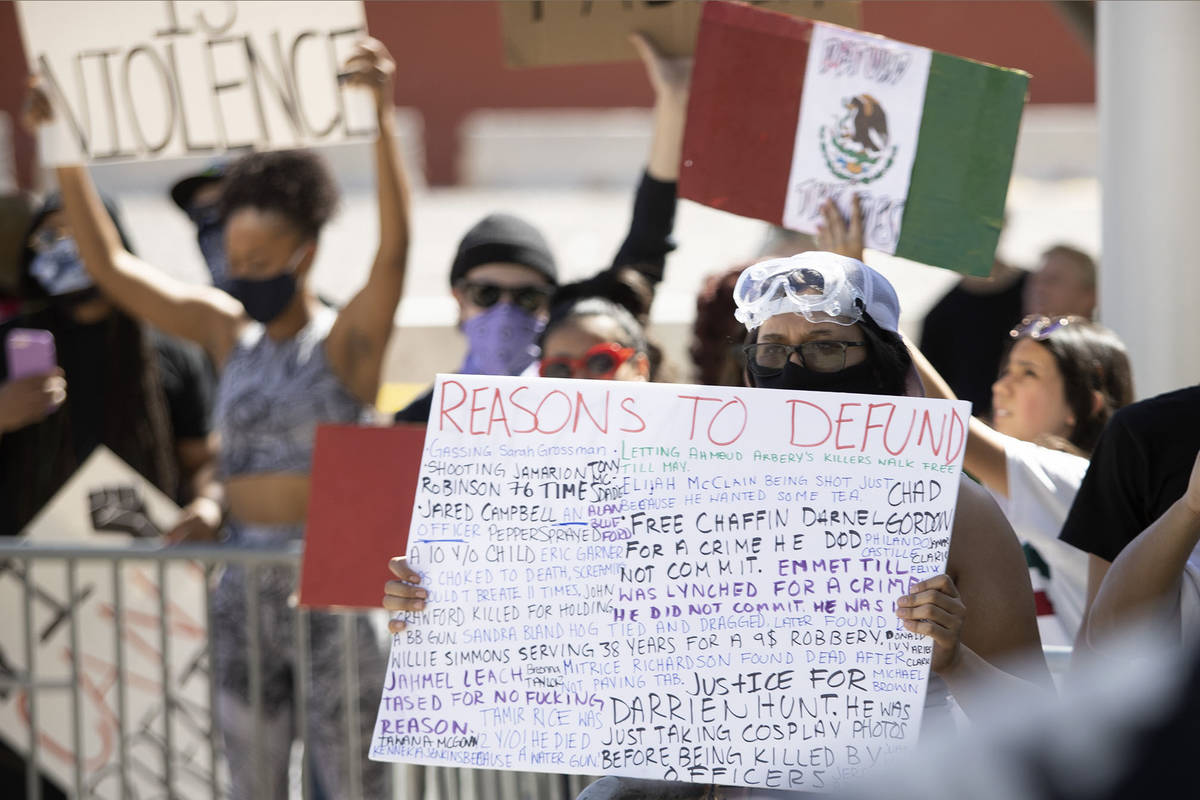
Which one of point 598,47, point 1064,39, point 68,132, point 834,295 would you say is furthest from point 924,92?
point 1064,39

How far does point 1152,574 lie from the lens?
2.57m

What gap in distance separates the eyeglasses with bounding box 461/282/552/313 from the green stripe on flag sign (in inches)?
46.3

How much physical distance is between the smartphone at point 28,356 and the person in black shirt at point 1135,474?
3.67 m

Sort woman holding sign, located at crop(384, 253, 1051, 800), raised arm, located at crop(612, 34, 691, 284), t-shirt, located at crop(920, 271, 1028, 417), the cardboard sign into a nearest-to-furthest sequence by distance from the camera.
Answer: woman holding sign, located at crop(384, 253, 1051, 800)
the cardboard sign
raised arm, located at crop(612, 34, 691, 284)
t-shirt, located at crop(920, 271, 1028, 417)

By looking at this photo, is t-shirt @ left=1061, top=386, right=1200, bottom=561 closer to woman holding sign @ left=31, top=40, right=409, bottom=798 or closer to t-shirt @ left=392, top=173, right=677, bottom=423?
t-shirt @ left=392, top=173, right=677, bottom=423

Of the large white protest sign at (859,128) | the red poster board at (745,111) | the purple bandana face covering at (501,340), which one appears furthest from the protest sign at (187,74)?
the large white protest sign at (859,128)

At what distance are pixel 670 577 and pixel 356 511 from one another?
1034mm

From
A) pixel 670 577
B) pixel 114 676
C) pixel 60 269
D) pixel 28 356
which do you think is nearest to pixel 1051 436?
pixel 670 577

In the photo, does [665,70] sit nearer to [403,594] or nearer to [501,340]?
[501,340]

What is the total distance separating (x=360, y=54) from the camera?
4.55 m

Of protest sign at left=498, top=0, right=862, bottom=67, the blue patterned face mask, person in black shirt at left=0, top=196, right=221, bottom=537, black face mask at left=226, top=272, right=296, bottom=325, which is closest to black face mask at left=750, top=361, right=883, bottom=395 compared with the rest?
protest sign at left=498, top=0, right=862, bottom=67

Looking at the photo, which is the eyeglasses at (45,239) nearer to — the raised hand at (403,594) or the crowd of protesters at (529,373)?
the crowd of protesters at (529,373)

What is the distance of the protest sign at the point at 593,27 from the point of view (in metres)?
4.38

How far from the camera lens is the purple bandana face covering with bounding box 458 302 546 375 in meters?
4.29
